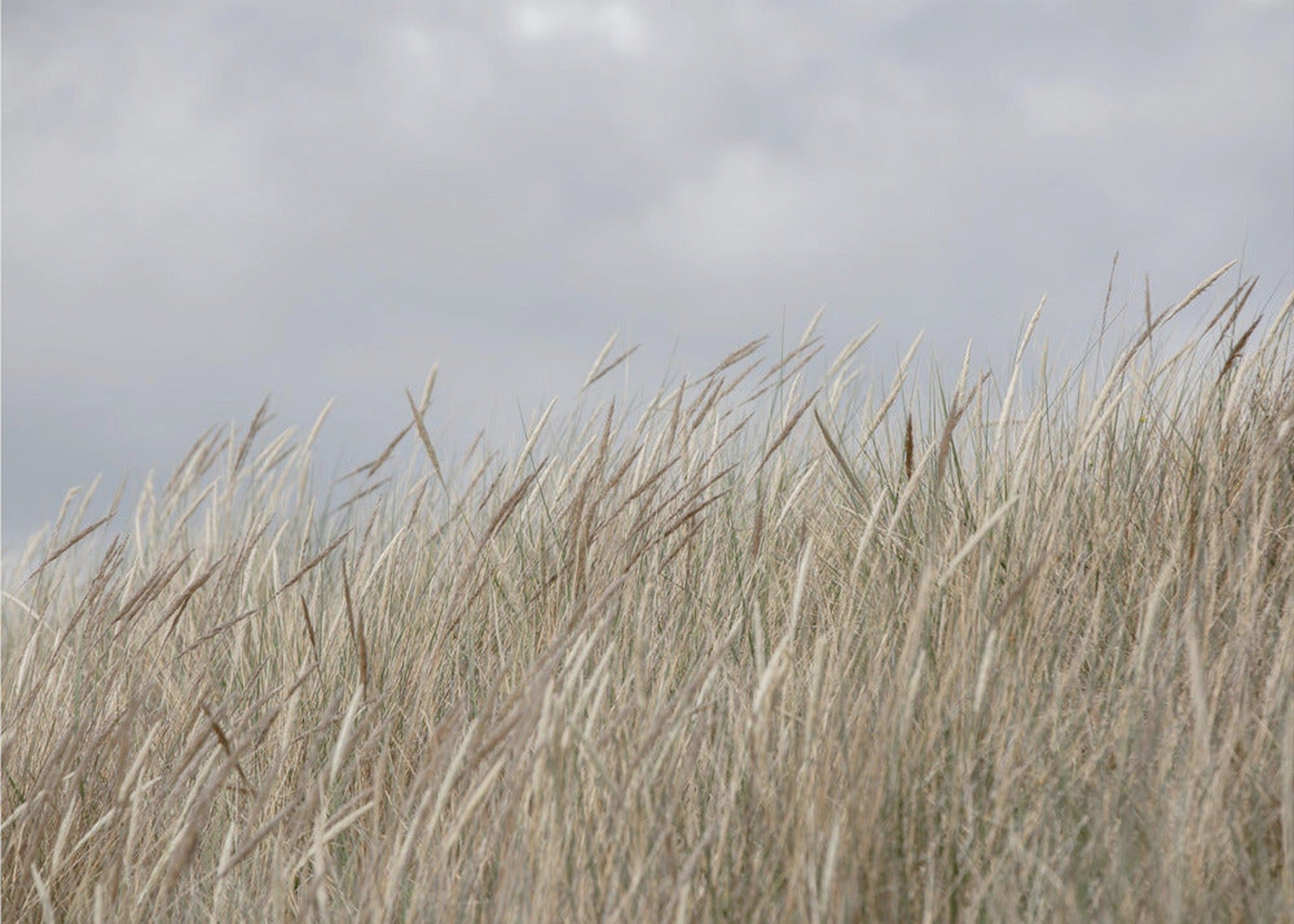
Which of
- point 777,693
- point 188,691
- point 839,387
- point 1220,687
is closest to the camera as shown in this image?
point 1220,687

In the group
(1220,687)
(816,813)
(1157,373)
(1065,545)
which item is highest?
(1157,373)

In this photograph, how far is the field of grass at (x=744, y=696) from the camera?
1300 millimetres

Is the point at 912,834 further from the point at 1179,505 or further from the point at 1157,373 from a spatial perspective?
the point at 1157,373

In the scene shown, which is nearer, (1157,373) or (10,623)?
(1157,373)

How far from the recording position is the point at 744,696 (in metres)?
1.57

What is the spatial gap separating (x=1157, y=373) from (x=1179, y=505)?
16.6 inches

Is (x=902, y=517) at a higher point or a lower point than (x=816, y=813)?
higher

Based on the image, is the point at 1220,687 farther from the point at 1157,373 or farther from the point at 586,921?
the point at 1157,373

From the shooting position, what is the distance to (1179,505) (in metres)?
2.19

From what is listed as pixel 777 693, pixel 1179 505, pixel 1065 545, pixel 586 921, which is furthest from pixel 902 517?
pixel 586 921

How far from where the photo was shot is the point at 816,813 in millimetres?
1348

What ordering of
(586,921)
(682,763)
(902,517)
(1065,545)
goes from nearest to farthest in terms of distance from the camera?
(586,921)
(682,763)
(1065,545)
(902,517)

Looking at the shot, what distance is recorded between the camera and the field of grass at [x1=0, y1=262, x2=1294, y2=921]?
4.26 ft

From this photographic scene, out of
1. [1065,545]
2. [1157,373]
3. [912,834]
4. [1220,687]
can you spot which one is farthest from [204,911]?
[1157,373]
